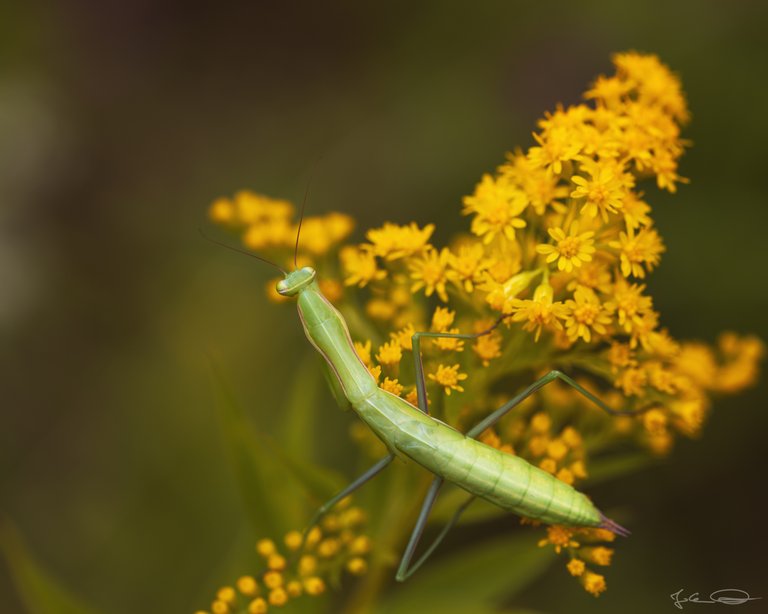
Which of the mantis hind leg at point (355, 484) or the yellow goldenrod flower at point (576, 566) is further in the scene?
the mantis hind leg at point (355, 484)

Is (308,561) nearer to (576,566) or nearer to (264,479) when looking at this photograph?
(264,479)

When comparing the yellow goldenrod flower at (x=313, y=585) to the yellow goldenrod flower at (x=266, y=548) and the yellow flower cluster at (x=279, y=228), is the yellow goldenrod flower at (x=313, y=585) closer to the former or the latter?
the yellow goldenrod flower at (x=266, y=548)

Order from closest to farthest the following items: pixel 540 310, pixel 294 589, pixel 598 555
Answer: pixel 540 310
pixel 598 555
pixel 294 589

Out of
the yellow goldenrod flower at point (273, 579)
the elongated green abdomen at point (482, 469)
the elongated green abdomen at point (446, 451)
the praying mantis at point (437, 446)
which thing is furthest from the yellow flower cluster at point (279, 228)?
the yellow goldenrod flower at point (273, 579)

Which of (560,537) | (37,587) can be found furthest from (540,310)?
(37,587)

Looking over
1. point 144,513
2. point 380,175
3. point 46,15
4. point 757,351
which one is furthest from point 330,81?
point 757,351

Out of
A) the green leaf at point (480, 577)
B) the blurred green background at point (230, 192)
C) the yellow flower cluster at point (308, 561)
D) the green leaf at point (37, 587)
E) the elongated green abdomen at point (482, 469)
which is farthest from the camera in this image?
the blurred green background at point (230, 192)

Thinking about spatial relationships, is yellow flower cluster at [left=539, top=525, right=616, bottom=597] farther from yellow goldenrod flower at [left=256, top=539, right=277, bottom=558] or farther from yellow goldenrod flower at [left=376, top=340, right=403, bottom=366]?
yellow goldenrod flower at [left=256, top=539, right=277, bottom=558]

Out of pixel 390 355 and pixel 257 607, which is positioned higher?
pixel 390 355
